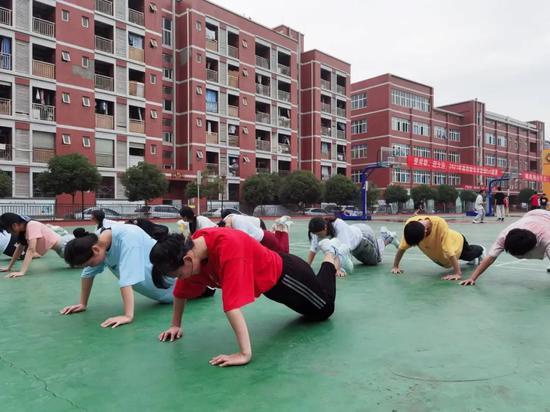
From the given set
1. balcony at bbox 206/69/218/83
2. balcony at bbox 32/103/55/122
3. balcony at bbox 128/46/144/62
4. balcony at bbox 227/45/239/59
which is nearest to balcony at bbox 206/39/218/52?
balcony at bbox 227/45/239/59

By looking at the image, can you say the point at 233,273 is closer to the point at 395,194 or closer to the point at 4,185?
the point at 4,185

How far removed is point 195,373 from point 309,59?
4337 centimetres

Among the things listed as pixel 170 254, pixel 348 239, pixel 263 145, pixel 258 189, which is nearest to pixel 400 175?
pixel 263 145

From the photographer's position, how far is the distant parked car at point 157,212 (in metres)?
26.4

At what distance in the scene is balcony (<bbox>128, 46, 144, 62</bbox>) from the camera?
29883 millimetres

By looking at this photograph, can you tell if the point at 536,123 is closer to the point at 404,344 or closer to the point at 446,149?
the point at 446,149

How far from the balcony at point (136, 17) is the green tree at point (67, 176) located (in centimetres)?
1227

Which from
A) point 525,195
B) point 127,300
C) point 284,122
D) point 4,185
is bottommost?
point 127,300

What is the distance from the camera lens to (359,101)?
5350 centimetres

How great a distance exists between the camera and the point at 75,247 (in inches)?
127

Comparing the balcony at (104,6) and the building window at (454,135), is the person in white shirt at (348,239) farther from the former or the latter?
the building window at (454,135)

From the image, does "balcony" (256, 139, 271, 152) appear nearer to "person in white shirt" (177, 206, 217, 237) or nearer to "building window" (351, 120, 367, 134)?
"building window" (351, 120, 367, 134)

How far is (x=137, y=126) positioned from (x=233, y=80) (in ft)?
31.9

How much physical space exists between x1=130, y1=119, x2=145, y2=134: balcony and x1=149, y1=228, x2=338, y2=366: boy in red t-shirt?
94.6ft
